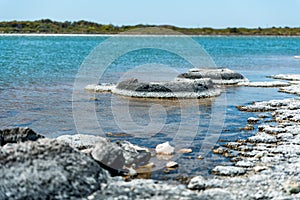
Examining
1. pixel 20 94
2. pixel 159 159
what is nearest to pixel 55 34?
pixel 20 94

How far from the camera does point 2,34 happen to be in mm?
186125

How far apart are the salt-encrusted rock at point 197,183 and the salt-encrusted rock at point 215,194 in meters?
0.37

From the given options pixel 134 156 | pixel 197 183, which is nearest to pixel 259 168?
pixel 197 183

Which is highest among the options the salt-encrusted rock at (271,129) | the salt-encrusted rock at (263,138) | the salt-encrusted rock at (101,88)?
the salt-encrusted rock at (101,88)

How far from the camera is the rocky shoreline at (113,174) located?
877 cm

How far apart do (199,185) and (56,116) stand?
904 centimetres

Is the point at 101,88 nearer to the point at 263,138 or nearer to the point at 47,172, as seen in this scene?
the point at 263,138

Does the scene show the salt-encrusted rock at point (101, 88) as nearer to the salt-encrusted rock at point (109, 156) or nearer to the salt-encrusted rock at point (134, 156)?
the salt-encrusted rock at point (134, 156)

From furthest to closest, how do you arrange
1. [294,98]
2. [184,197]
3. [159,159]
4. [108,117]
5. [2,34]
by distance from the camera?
[2,34] → [294,98] → [108,117] → [159,159] → [184,197]

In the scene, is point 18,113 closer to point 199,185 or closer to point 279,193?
point 199,185

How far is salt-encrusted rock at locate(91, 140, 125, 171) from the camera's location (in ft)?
34.6

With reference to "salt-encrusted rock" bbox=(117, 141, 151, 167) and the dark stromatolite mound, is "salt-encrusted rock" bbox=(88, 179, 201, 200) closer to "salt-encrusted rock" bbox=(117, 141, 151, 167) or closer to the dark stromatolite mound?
the dark stromatolite mound

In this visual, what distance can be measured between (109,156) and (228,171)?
107 inches

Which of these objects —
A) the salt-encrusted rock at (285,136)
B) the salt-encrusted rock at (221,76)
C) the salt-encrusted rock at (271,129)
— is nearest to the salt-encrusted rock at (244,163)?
the salt-encrusted rock at (285,136)
